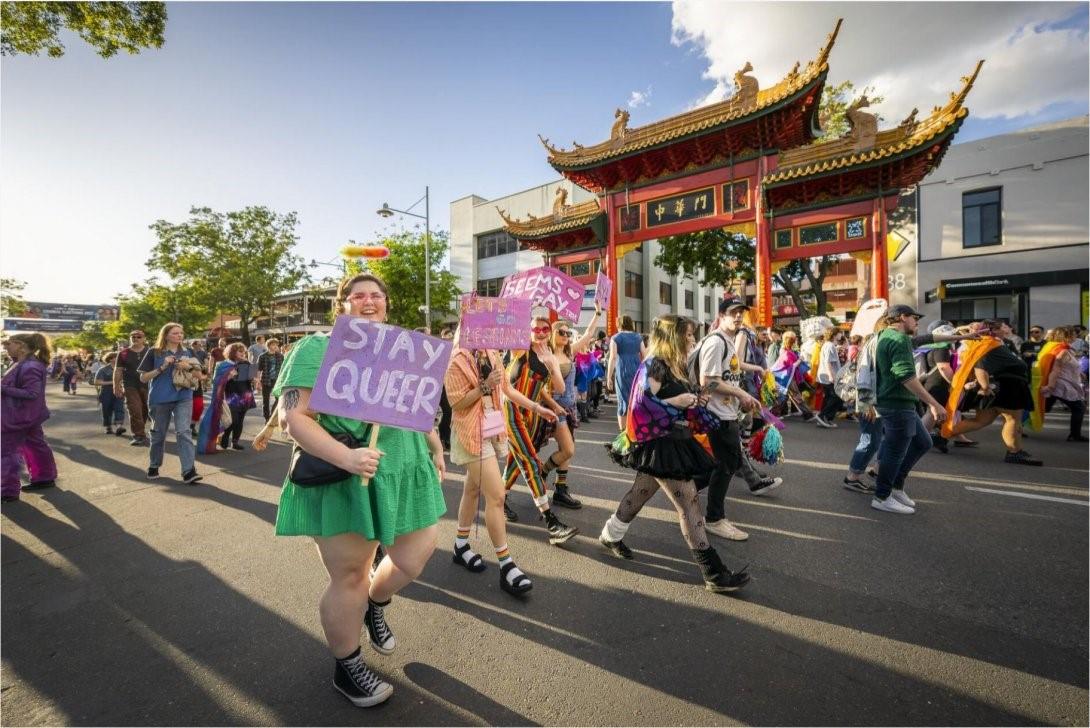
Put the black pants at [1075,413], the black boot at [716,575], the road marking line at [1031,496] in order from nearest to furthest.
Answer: the black boot at [716,575]
the road marking line at [1031,496]
the black pants at [1075,413]

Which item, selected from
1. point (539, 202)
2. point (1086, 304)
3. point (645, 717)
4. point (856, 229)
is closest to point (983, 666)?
point (645, 717)

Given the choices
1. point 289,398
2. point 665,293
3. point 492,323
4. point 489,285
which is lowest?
point 289,398

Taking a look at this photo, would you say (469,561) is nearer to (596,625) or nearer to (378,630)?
(378,630)

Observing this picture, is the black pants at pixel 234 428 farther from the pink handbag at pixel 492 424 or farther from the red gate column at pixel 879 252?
the red gate column at pixel 879 252

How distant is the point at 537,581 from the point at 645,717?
4.17ft

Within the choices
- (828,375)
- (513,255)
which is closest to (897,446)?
(828,375)

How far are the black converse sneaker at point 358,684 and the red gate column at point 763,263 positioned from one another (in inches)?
545

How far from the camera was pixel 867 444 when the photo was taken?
4875 millimetres

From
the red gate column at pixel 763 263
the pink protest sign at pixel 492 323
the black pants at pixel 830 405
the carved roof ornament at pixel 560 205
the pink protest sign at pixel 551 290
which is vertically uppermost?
the carved roof ornament at pixel 560 205

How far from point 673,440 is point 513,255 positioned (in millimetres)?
29078

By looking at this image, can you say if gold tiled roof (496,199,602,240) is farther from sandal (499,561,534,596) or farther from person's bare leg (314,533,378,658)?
person's bare leg (314,533,378,658)

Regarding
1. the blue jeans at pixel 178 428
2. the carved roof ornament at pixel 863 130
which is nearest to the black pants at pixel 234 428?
the blue jeans at pixel 178 428

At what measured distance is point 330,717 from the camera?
6.48ft

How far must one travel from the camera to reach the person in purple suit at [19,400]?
16.5 feet
